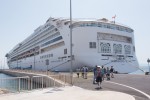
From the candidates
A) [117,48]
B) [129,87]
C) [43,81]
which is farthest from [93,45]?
[129,87]

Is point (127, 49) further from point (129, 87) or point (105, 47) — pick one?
point (129, 87)

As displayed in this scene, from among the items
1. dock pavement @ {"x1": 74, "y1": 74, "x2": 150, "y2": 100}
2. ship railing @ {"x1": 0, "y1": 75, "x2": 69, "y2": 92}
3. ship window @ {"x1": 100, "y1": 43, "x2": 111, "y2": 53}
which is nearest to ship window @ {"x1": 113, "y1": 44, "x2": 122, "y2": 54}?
ship window @ {"x1": 100, "y1": 43, "x2": 111, "y2": 53}

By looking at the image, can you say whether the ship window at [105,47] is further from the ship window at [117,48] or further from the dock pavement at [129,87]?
the dock pavement at [129,87]

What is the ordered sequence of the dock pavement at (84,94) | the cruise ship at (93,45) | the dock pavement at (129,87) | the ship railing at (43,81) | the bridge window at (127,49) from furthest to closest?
the bridge window at (127,49), the cruise ship at (93,45), the ship railing at (43,81), the dock pavement at (129,87), the dock pavement at (84,94)

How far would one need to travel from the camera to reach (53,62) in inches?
2233

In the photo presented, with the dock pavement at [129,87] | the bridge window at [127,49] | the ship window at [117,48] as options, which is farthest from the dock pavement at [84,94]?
the bridge window at [127,49]

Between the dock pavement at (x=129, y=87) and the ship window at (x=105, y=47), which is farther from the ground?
the ship window at (x=105, y=47)

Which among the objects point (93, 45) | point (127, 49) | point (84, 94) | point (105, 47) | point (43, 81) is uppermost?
point (93, 45)

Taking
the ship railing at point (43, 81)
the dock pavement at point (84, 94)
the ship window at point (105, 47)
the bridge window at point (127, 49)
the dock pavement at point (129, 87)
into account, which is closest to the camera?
the dock pavement at point (84, 94)

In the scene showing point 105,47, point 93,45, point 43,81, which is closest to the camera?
point 43,81

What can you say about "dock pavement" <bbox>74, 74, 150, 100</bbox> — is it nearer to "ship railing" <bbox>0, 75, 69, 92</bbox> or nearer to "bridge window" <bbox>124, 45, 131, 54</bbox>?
"ship railing" <bbox>0, 75, 69, 92</bbox>

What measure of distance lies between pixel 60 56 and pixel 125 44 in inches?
644

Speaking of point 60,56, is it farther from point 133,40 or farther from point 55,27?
point 133,40

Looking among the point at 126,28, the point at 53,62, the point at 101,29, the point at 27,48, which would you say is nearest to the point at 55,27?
the point at 53,62
